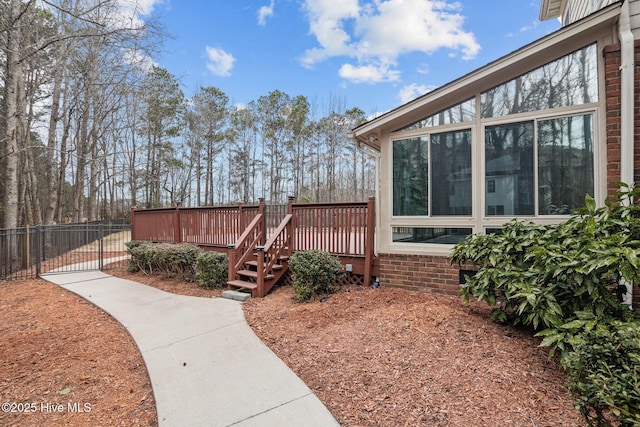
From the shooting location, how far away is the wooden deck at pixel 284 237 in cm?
552

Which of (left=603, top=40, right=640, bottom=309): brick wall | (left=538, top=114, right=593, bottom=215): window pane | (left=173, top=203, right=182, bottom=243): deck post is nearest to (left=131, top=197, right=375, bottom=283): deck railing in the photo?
(left=173, top=203, right=182, bottom=243): deck post

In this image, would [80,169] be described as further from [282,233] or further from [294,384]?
[294,384]

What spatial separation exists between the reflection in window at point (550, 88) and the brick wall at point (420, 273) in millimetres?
2338

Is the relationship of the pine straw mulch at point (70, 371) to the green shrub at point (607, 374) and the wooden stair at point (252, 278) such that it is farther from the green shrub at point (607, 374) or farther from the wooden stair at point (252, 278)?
the green shrub at point (607, 374)

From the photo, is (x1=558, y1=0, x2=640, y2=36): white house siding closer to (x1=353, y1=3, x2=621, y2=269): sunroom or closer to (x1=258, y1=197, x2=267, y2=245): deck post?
(x1=353, y1=3, x2=621, y2=269): sunroom

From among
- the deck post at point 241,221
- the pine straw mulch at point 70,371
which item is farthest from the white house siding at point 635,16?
the deck post at point 241,221

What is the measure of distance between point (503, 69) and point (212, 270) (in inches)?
236

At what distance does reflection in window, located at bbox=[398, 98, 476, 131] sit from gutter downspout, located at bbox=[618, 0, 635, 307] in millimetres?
1632

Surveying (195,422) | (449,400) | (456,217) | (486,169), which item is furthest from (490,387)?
(486,169)

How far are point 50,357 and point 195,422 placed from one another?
255cm

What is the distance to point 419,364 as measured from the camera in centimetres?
→ 283

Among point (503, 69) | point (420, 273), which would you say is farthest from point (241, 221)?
point (503, 69)

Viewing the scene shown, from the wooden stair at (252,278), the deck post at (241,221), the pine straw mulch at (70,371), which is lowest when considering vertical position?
the pine straw mulch at (70,371)

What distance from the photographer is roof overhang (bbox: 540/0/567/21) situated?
7.35 m
